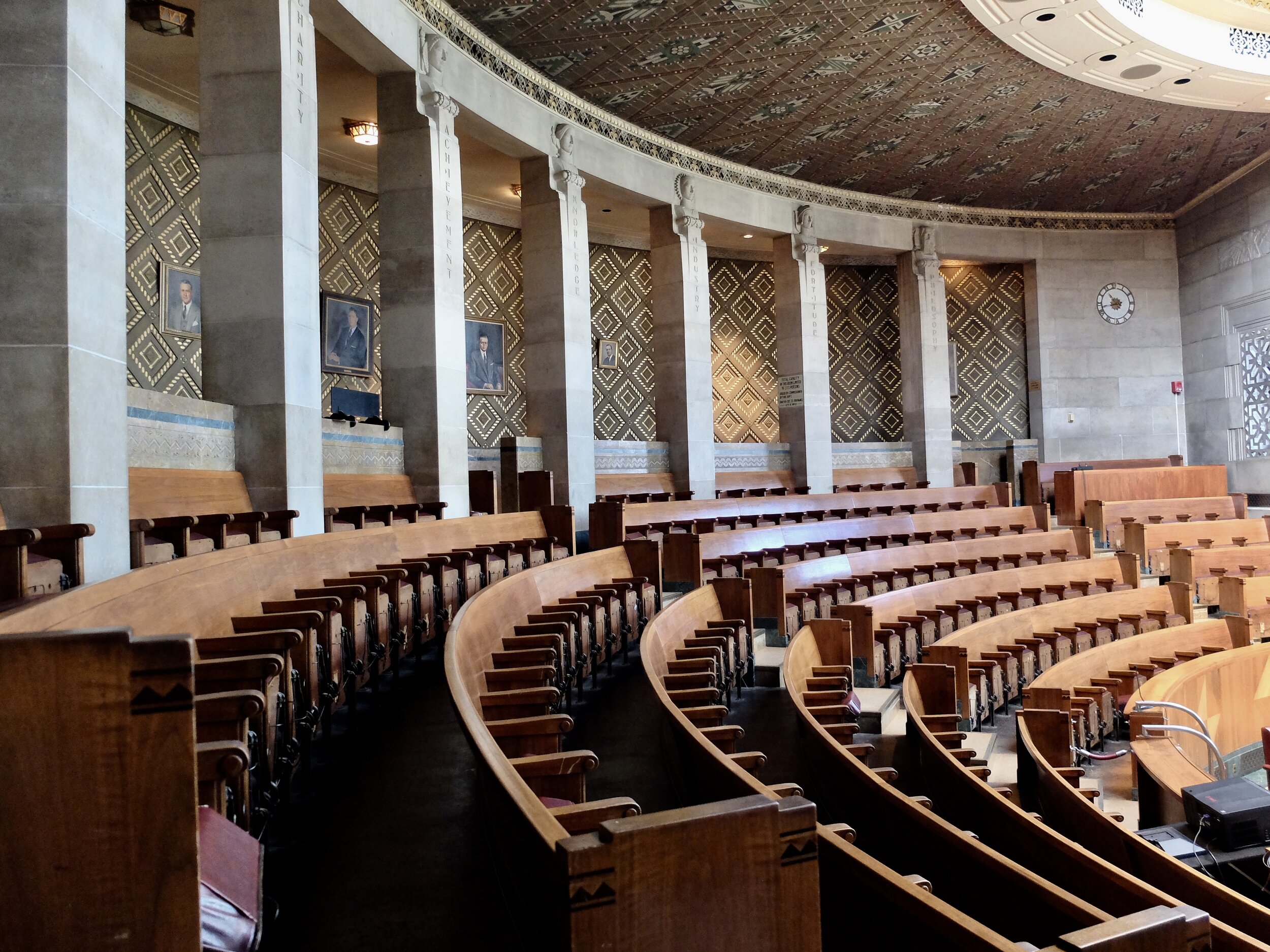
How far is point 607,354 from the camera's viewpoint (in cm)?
1173

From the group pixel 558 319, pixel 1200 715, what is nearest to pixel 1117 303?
pixel 558 319

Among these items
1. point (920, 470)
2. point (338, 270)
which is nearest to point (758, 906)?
point (338, 270)

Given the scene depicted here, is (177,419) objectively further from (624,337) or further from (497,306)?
(624,337)

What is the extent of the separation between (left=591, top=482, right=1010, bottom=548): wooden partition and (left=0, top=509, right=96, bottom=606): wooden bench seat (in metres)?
3.81

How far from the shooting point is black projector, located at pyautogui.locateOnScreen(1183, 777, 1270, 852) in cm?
327

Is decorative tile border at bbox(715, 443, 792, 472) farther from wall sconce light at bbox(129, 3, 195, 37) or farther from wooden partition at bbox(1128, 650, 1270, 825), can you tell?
wall sconce light at bbox(129, 3, 195, 37)

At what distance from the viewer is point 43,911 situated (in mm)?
947

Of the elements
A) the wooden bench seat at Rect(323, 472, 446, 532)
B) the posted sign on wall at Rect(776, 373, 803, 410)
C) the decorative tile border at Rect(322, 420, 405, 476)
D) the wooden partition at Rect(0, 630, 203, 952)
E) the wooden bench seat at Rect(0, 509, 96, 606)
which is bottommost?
the wooden partition at Rect(0, 630, 203, 952)

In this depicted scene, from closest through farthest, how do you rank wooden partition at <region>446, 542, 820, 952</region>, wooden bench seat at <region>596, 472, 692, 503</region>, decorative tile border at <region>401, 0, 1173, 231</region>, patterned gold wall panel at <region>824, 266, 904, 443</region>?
wooden partition at <region>446, 542, 820, 952</region> < decorative tile border at <region>401, 0, 1173, 231</region> < wooden bench seat at <region>596, 472, 692, 503</region> < patterned gold wall panel at <region>824, 266, 904, 443</region>

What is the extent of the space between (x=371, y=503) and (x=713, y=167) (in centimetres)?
615

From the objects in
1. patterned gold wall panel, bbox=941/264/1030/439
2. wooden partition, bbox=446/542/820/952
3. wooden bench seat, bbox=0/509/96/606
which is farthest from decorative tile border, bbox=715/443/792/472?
wooden partition, bbox=446/542/820/952

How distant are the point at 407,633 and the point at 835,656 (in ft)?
6.20

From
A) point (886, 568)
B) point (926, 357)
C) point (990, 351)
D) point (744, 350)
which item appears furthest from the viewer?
point (990, 351)

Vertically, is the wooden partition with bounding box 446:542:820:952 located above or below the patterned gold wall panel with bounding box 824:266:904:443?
below
